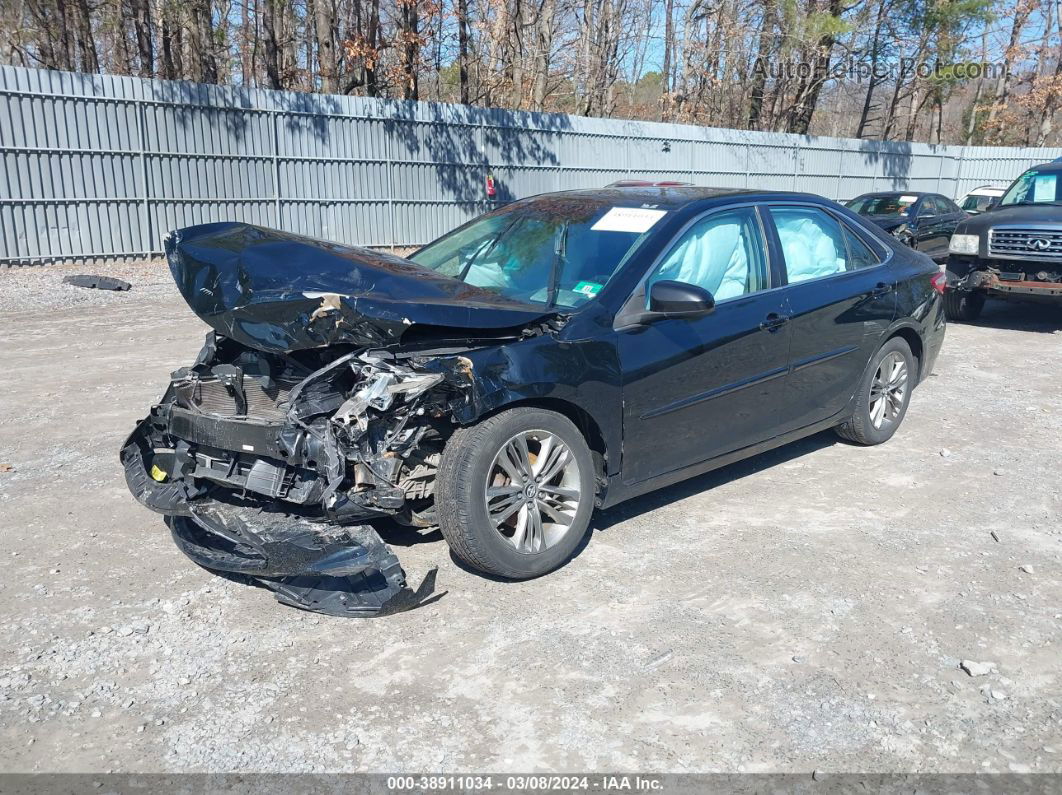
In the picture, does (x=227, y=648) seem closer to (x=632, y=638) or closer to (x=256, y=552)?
(x=256, y=552)

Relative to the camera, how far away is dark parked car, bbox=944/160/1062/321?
9.76 meters

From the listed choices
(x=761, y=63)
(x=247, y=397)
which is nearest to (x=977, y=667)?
(x=247, y=397)

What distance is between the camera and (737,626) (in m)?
3.77

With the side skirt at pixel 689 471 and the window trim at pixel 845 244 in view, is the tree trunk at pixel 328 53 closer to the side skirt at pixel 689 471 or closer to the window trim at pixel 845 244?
the window trim at pixel 845 244

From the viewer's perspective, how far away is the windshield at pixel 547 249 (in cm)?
457

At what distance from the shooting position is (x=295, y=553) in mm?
3604

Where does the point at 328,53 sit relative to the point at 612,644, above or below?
above

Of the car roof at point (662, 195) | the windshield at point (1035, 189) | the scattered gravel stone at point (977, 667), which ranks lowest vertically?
the scattered gravel stone at point (977, 667)

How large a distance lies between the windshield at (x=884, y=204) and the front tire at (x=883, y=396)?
38.0 ft

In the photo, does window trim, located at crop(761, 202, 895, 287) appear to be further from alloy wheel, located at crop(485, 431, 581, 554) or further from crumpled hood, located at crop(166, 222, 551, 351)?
alloy wheel, located at crop(485, 431, 581, 554)

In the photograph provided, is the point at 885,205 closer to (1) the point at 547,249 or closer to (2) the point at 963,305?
(2) the point at 963,305

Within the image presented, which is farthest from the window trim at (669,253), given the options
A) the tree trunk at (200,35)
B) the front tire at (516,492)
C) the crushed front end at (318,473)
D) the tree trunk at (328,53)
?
the tree trunk at (200,35)

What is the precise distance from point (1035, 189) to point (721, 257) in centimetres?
816

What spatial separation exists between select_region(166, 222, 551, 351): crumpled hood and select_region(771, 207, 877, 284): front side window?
188 cm
